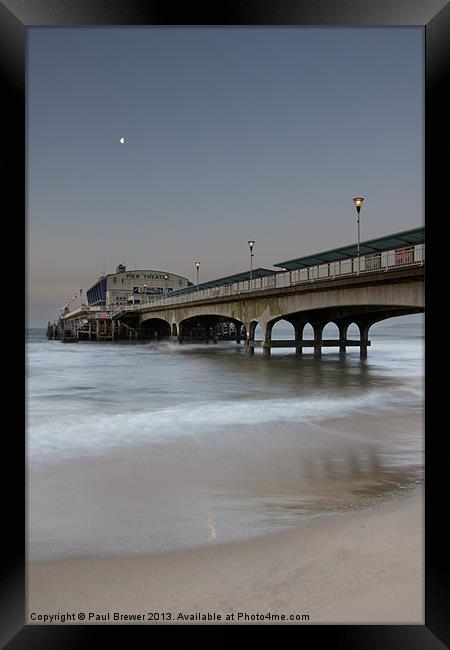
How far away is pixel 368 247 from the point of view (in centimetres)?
2117

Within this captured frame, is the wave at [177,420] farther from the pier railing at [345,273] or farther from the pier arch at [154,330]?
the pier arch at [154,330]

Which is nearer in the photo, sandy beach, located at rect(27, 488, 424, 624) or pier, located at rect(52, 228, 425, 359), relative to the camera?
sandy beach, located at rect(27, 488, 424, 624)

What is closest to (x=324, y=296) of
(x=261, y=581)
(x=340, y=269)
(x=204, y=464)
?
(x=340, y=269)

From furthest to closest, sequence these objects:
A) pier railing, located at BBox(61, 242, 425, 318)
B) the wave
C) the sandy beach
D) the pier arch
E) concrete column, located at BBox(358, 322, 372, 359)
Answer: the pier arch → concrete column, located at BBox(358, 322, 372, 359) → pier railing, located at BBox(61, 242, 425, 318) → the wave → the sandy beach

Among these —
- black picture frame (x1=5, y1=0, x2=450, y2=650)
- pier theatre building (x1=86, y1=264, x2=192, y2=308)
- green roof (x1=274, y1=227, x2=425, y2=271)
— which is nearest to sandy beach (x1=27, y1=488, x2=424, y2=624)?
black picture frame (x1=5, y1=0, x2=450, y2=650)

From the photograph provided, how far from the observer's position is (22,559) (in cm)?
207

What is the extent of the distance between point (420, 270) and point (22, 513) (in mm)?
15759

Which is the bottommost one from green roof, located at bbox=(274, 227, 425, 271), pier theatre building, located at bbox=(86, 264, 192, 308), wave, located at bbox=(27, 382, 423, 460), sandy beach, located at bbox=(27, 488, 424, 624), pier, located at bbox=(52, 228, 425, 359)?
wave, located at bbox=(27, 382, 423, 460)

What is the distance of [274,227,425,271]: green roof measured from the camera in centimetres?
1852

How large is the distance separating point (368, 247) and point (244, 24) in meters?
20.3

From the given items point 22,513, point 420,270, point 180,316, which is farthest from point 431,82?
point 180,316

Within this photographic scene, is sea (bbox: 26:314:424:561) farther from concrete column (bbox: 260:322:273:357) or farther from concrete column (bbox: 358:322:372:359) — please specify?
concrete column (bbox: 358:322:372:359)

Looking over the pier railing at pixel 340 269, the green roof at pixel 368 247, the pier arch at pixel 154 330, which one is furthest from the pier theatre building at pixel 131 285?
the green roof at pixel 368 247

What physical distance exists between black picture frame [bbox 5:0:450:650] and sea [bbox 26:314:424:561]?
2.61 ft
